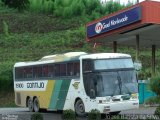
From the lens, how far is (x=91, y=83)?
2323 cm

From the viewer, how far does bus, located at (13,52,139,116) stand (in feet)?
75.3

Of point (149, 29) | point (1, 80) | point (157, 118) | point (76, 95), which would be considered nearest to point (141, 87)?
point (149, 29)

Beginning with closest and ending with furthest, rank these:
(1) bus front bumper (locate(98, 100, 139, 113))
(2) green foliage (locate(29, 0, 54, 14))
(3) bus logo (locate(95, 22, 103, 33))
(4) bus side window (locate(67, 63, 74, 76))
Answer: (1) bus front bumper (locate(98, 100, 139, 113))
(4) bus side window (locate(67, 63, 74, 76))
(3) bus logo (locate(95, 22, 103, 33))
(2) green foliage (locate(29, 0, 54, 14))

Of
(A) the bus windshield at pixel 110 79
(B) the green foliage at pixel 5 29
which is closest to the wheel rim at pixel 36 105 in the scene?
(A) the bus windshield at pixel 110 79

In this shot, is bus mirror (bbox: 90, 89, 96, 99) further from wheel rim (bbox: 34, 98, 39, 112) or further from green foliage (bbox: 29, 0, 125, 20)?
green foliage (bbox: 29, 0, 125, 20)

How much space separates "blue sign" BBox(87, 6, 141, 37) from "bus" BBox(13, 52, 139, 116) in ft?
18.1

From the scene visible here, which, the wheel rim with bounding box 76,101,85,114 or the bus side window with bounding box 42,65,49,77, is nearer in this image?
the wheel rim with bounding box 76,101,85,114

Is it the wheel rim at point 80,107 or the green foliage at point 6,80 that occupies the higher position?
the green foliage at point 6,80

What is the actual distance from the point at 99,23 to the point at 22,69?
23.1 feet

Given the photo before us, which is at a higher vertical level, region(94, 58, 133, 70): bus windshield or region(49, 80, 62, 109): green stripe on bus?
region(94, 58, 133, 70): bus windshield

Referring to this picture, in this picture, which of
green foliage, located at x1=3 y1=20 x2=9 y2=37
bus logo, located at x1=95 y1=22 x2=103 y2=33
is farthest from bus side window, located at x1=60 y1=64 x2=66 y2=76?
green foliage, located at x1=3 y1=20 x2=9 y2=37

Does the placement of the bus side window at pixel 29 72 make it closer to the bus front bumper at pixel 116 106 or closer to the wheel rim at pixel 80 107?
the wheel rim at pixel 80 107

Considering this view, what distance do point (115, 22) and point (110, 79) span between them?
9586 mm

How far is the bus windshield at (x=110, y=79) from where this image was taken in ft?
75.5
